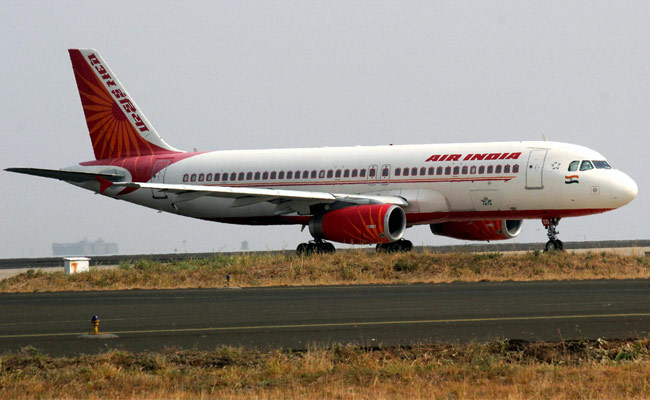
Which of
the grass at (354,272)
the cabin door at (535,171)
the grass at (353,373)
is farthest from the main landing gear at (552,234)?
the grass at (353,373)

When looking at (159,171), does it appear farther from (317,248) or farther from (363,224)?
(363,224)

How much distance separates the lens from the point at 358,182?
3944 cm

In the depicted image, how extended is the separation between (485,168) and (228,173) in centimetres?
1145

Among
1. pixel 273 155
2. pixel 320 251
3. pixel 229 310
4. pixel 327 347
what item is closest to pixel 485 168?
pixel 320 251

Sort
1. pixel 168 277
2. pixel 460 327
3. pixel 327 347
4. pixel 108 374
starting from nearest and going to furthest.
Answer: pixel 108 374
pixel 327 347
pixel 460 327
pixel 168 277

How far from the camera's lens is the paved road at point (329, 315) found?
50.0 feet

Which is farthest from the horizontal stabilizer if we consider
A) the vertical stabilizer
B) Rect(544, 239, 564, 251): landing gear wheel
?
Rect(544, 239, 564, 251): landing gear wheel

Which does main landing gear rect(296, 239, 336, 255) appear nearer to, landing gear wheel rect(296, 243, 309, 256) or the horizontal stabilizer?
landing gear wheel rect(296, 243, 309, 256)

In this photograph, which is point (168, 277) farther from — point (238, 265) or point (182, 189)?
point (182, 189)

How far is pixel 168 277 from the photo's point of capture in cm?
3052

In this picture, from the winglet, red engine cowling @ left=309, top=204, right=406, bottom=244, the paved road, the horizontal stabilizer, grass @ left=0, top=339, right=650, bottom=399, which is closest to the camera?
grass @ left=0, top=339, right=650, bottom=399

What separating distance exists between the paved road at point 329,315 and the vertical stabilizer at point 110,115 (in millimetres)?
21051

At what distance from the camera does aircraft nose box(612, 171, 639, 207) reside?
35.7 m

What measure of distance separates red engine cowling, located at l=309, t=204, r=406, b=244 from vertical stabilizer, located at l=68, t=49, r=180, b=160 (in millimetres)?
12049
